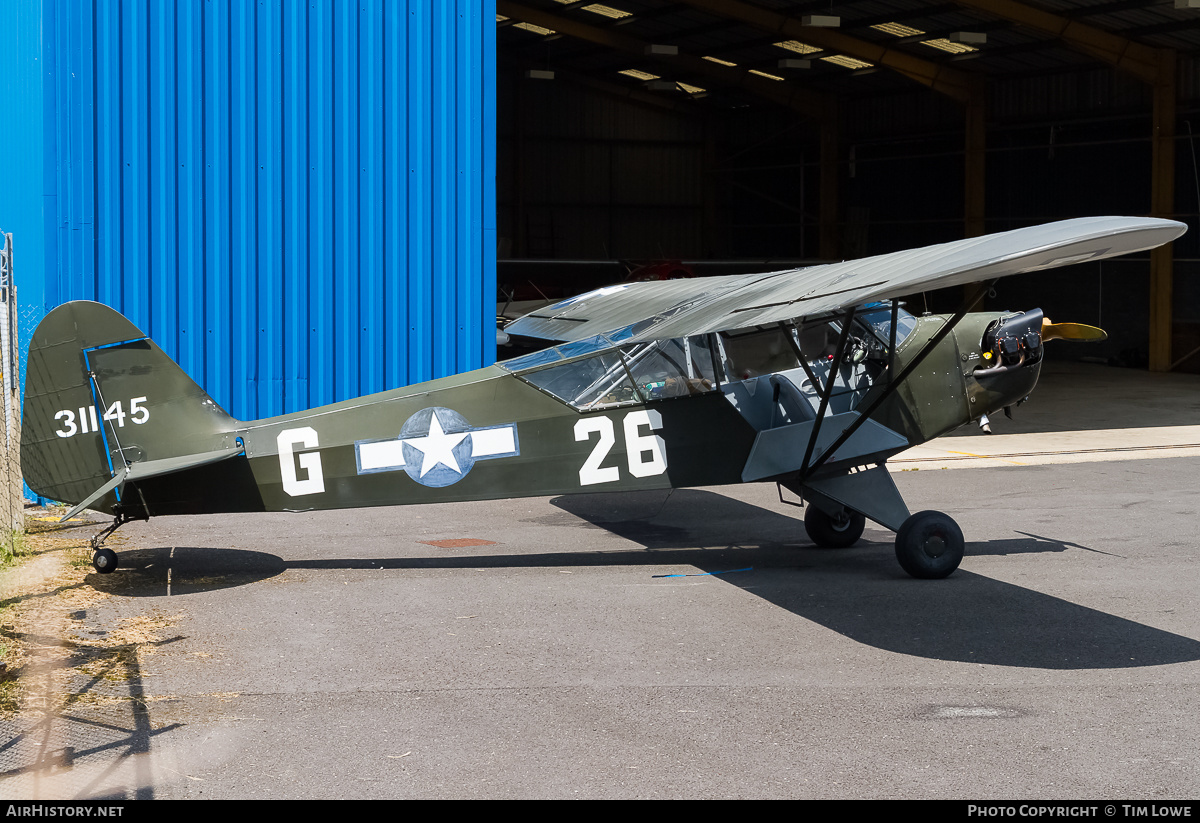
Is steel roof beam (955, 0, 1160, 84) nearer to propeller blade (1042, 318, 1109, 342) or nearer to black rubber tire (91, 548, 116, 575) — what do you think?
propeller blade (1042, 318, 1109, 342)

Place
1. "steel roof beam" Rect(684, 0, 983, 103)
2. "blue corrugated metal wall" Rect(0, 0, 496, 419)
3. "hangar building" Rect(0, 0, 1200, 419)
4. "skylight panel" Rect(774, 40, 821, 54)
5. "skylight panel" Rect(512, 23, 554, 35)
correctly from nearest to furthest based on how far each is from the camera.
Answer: "blue corrugated metal wall" Rect(0, 0, 496, 419), "hangar building" Rect(0, 0, 1200, 419), "steel roof beam" Rect(684, 0, 983, 103), "skylight panel" Rect(774, 40, 821, 54), "skylight panel" Rect(512, 23, 554, 35)

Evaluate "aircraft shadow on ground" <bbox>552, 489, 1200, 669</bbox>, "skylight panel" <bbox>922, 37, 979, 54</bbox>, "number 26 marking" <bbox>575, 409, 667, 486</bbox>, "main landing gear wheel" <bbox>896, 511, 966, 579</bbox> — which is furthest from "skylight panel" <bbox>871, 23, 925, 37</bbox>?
"number 26 marking" <bbox>575, 409, 667, 486</bbox>

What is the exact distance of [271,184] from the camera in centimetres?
1212

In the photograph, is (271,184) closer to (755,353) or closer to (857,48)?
(755,353)

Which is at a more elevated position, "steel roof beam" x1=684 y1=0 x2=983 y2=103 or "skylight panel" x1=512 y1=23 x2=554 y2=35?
"skylight panel" x1=512 y1=23 x2=554 y2=35

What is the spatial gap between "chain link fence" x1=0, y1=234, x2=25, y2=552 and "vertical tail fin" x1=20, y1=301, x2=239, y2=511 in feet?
6.58

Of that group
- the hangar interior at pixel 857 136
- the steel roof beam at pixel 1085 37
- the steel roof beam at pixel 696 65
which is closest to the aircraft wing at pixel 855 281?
the hangar interior at pixel 857 136

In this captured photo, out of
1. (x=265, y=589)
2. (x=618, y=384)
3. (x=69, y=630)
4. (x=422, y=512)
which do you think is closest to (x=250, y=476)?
(x=265, y=589)

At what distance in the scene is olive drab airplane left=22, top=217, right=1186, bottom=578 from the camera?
7637 mm

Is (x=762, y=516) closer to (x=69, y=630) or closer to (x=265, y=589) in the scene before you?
(x=265, y=589)

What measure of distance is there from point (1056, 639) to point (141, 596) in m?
6.00

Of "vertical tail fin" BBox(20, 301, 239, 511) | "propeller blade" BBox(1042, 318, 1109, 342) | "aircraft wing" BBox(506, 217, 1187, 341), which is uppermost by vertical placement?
"aircraft wing" BBox(506, 217, 1187, 341)

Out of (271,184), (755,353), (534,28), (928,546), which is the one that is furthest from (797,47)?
(928,546)

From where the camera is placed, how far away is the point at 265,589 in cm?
799
